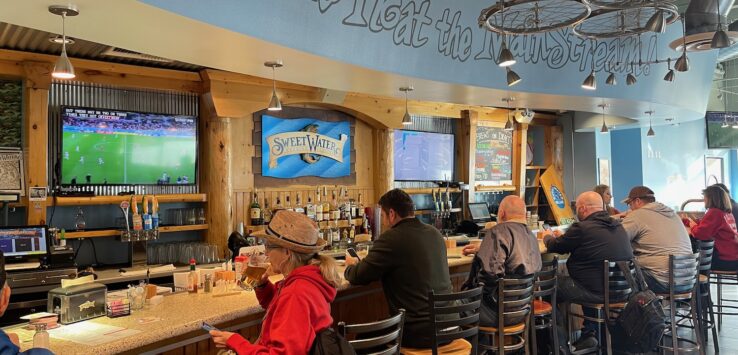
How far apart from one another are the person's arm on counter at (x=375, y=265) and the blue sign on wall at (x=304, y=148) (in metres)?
3.54

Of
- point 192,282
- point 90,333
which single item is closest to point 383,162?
point 192,282

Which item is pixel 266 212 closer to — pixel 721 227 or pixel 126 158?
pixel 126 158

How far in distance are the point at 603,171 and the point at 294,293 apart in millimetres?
10150

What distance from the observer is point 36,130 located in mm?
4867

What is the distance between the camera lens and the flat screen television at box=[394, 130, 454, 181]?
8195 mm

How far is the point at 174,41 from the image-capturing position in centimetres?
352

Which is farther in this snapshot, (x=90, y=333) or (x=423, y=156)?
(x=423, y=156)

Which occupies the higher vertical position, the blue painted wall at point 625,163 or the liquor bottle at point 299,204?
the blue painted wall at point 625,163

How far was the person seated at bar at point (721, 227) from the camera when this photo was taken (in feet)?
19.4

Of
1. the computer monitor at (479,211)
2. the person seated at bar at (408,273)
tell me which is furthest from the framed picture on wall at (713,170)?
the person seated at bar at (408,273)

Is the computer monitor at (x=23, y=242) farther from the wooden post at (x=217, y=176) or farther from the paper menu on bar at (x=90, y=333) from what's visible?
the paper menu on bar at (x=90, y=333)

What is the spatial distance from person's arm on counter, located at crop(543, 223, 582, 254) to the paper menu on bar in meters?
3.42

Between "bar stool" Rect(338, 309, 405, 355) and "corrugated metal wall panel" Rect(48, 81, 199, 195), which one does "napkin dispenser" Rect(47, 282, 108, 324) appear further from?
"corrugated metal wall panel" Rect(48, 81, 199, 195)

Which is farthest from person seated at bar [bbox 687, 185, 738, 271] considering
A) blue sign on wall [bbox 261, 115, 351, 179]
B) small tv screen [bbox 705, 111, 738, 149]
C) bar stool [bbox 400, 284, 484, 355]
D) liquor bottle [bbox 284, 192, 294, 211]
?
small tv screen [bbox 705, 111, 738, 149]
